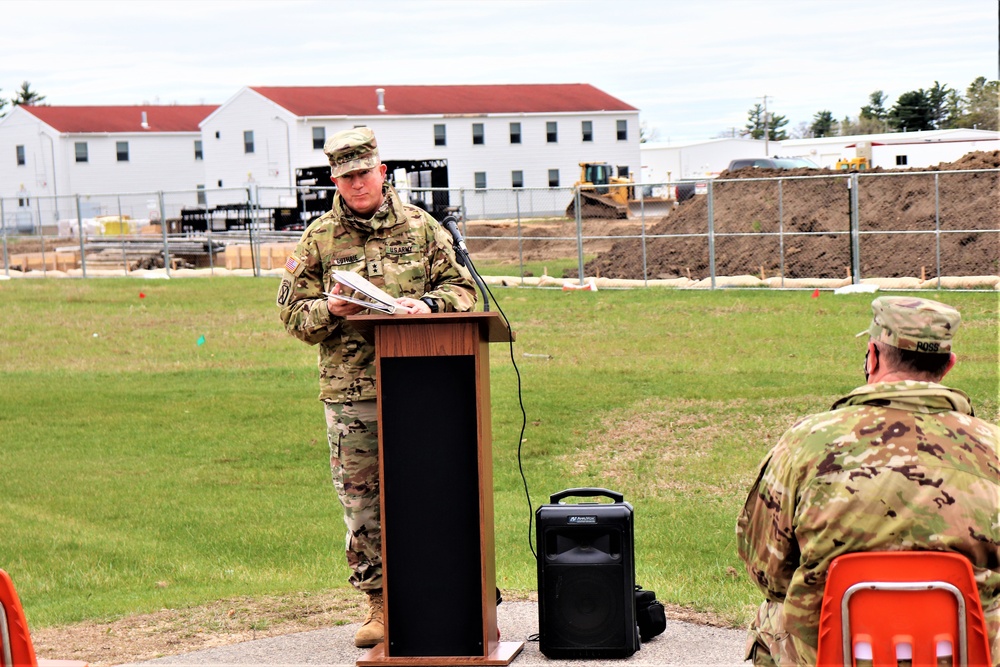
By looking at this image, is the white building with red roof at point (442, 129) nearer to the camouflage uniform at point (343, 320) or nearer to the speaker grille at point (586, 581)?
the camouflage uniform at point (343, 320)

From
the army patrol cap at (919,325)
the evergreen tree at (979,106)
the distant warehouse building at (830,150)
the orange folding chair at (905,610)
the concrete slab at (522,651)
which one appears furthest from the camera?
the evergreen tree at (979,106)

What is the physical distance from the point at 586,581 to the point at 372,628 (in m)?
0.99

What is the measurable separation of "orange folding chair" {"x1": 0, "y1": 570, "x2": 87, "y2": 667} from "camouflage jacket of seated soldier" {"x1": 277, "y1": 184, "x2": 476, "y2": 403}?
207 centimetres

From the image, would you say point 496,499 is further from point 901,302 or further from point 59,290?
point 59,290

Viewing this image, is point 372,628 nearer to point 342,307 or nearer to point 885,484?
point 342,307

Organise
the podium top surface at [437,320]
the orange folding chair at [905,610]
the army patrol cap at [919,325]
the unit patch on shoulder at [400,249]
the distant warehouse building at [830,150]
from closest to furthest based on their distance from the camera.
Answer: the orange folding chair at [905,610]
the army patrol cap at [919,325]
the podium top surface at [437,320]
the unit patch on shoulder at [400,249]
the distant warehouse building at [830,150]

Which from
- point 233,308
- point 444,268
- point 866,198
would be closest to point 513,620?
point 444,268

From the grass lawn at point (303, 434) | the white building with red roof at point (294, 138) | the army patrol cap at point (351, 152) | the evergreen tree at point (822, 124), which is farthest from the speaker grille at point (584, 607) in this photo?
the evergreen tree at point (822, 124)

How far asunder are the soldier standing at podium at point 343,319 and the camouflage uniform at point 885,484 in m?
2.20

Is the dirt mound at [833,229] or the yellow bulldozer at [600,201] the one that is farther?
the yellow bulldozer at [600,201]

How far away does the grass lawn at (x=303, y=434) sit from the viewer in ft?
23.8

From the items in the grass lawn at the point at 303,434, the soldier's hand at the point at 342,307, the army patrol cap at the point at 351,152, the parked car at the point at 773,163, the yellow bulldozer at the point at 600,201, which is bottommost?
the grass lawn at the point at 303,434

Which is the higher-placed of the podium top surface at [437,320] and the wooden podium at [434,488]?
the podium top surface at [437,320]

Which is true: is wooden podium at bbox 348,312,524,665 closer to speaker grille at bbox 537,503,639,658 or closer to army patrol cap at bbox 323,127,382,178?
speaker grille at bbox 537,503,639,658
